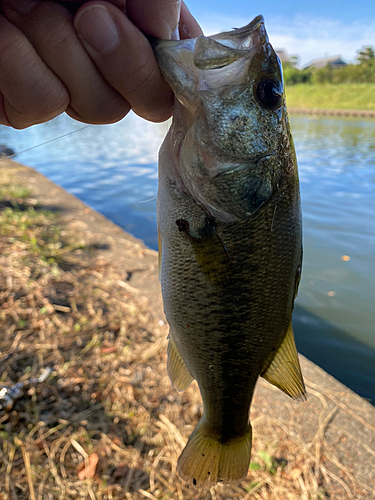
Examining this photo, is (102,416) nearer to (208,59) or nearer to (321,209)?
(208,59)

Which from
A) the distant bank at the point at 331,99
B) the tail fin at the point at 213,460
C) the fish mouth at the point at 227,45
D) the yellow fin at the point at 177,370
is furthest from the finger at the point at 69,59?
the distant bank at the point at 331,99

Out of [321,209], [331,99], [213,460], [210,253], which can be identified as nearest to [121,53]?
[210,253]

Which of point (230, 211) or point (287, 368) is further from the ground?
point (230, 211)

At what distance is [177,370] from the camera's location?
5.17 feet

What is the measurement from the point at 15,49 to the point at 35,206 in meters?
6.09

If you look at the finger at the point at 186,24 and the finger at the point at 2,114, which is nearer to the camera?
the finger at the point at 2,114

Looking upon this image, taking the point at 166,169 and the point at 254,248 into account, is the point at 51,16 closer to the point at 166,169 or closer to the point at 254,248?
the point at 166,169

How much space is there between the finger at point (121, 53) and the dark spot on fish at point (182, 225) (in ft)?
1.38

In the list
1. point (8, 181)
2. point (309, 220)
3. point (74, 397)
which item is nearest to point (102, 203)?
point (8, 181)

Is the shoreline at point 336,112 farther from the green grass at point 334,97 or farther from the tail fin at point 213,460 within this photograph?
the tail fin at point 213,460

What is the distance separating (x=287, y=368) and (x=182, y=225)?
72cm

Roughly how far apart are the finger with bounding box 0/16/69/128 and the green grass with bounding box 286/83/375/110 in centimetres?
3006

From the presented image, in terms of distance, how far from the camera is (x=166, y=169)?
132 cm

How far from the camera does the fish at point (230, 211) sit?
115cm
